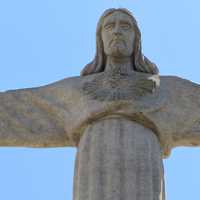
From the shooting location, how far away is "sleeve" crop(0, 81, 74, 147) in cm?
1315

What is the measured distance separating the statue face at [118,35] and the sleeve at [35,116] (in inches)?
27.5

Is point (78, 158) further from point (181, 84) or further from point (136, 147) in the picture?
point (181, 84)

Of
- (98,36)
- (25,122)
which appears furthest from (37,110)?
(98,36)

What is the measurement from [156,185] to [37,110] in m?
2.06

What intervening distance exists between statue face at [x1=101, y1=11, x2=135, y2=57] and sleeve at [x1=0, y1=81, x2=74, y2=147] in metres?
0.70

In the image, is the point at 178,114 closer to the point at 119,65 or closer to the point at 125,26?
the point at 119,65

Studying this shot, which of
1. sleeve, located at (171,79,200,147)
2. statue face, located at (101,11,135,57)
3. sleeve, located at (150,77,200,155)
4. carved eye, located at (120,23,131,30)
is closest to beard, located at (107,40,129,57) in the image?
statue face, located at (101,11,135,57)

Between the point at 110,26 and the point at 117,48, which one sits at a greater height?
the point at 110,26

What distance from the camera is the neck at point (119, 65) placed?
13.4 metres

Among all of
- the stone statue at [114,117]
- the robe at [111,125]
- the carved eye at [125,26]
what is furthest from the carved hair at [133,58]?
the robe at [111,125]

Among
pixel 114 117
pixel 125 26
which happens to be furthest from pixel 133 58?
pixel 114 117

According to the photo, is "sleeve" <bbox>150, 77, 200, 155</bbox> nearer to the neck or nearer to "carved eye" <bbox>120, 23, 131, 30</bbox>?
the neck

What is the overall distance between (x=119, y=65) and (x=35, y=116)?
1.14 m

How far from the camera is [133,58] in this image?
44.8 feet
